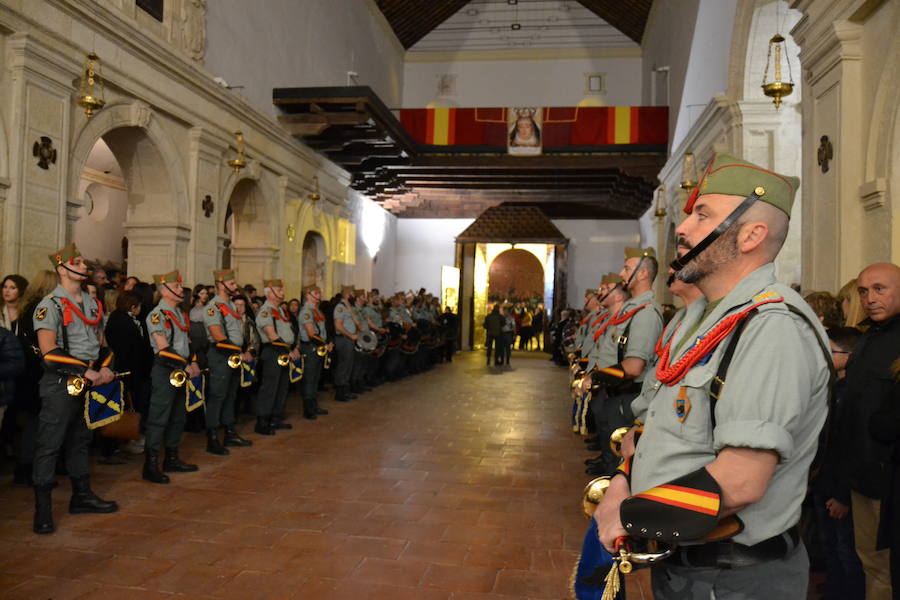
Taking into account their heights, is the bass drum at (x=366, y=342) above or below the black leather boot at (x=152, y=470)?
above

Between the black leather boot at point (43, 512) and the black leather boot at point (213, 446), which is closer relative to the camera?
the black leather boot at point (43, 512)

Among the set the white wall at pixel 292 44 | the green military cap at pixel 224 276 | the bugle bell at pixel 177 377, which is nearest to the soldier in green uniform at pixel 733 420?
the bugle bell at pixel 177 377

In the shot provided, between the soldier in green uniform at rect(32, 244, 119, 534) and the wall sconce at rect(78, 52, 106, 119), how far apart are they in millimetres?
2578

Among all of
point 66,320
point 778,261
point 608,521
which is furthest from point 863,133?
point 66,320

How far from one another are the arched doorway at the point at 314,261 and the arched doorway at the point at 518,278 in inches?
336

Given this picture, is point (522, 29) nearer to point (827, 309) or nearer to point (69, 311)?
point (827, 309)

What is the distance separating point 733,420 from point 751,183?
574mm

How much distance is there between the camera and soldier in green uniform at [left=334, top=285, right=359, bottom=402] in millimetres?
10102

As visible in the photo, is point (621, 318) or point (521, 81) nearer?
point (621, 318)

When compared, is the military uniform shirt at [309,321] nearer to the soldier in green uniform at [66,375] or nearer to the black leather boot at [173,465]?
the black leather boot at [173,465]

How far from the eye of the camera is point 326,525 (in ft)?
14.1

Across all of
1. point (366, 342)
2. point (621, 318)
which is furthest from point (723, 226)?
point (366, 342)

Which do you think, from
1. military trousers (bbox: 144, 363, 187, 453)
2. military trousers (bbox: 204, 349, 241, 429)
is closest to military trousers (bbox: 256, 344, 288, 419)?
military trousers (bbox: 204, 349, 241, 429)

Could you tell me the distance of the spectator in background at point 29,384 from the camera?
480 centimetres
